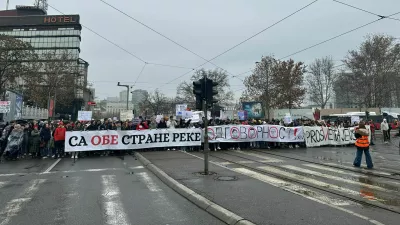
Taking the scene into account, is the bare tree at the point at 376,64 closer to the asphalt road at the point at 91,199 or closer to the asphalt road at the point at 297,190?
the asphalt road at the point at 297,190

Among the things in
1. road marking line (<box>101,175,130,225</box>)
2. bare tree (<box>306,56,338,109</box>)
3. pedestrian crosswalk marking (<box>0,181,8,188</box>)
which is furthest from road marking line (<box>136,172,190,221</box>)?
bare tree (<box>306,56,338,109</box>)

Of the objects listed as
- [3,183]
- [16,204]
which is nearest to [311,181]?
[16,204]

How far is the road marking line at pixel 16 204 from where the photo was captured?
19.6ft

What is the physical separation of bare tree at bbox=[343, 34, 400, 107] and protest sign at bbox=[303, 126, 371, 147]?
24536 millimetres

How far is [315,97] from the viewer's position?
70750mm

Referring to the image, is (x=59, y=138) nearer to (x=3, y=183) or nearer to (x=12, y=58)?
(x=3, y=183)

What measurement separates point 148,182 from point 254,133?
1083 centimetres

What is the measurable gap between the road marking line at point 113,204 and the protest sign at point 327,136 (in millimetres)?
14213

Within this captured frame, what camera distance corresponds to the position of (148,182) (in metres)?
9.33

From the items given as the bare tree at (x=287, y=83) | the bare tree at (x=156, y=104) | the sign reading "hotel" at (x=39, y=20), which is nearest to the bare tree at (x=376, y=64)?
the bare tree at (x=287, y=83)

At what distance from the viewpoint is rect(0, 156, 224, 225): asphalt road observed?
5.89 meters

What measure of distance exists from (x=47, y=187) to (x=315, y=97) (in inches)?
2709

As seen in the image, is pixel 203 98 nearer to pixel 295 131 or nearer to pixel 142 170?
pixel 142 170

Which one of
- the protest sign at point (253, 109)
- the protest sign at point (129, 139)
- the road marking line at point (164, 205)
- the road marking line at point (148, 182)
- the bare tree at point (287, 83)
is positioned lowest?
the road marking line at point (164, 205)
